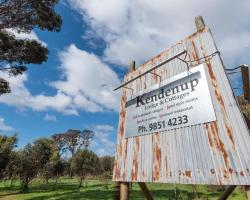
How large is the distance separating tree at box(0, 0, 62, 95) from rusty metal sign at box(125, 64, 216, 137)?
13923 millimetres

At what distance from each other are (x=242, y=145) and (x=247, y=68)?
1.60 m

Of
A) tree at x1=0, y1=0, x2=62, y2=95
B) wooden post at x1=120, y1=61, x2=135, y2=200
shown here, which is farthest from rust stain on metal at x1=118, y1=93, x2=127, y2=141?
tree at x1=0, y1=0, x2=62, y2=95

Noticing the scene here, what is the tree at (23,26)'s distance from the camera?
1614cm

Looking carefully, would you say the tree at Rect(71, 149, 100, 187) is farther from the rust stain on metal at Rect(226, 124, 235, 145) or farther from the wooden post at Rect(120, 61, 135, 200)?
the rust stain on metal at Rect(226, 124, 235, 145)

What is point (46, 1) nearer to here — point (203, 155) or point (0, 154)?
point (203, 155)

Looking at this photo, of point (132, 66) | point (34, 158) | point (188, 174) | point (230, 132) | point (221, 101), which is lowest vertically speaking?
point (188, 174)

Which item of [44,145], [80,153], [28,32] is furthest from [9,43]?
[80,153]

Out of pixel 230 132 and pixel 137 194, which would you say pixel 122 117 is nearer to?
pixel 230 132

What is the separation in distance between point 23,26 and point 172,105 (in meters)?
16.0

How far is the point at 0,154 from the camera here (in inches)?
1261

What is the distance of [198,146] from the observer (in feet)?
13.4

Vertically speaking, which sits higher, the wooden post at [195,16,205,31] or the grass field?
the wooden post at [195,16,205,31]

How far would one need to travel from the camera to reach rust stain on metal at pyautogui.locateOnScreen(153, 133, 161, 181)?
4.65m

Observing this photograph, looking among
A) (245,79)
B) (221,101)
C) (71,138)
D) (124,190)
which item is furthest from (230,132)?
(71,138)
